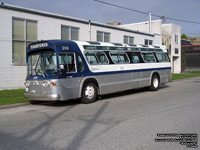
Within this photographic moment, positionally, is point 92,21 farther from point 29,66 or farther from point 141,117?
point 141,117

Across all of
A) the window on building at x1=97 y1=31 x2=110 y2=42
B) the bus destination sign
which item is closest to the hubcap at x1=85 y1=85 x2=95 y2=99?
the bus destination sign

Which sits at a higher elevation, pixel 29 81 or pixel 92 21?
pixel 92 21

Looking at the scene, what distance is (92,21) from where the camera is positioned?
1977cm

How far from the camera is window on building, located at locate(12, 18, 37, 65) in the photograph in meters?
14.9

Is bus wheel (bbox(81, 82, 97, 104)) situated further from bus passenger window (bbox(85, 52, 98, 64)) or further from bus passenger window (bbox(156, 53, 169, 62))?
bus passenger window (bbox(156, 53, 169, 62))

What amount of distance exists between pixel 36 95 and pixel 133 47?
6.34 m

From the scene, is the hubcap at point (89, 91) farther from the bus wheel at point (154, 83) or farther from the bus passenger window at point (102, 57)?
the bus wheel at point (154, 83)

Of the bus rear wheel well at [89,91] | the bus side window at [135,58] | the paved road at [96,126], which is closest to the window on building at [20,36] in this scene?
the paved road at [96,126]

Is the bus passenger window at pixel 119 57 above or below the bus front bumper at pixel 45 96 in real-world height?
above

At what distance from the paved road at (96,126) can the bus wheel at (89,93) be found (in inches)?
43.6

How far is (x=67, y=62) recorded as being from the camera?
9727mm

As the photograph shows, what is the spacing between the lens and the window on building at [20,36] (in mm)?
14898

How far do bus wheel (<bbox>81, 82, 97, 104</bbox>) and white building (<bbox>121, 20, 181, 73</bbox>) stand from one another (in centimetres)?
2101

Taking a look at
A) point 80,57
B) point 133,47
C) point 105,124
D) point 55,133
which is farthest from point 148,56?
point 55,133
